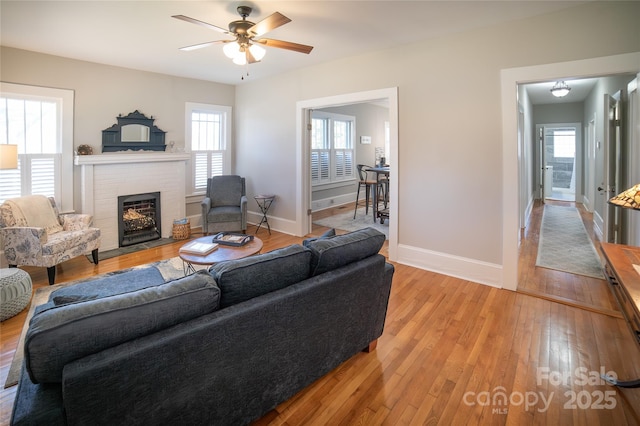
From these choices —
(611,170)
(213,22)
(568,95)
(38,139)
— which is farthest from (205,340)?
(568,95)

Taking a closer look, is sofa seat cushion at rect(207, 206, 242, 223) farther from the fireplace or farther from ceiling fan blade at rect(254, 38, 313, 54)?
ceiling fan blade at rect(254, 38, 313, 54)

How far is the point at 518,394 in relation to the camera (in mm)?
1959

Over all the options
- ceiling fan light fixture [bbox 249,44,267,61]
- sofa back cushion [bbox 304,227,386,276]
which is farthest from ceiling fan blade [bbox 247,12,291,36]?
sofa back cushion [bbox 304,227,386,276]

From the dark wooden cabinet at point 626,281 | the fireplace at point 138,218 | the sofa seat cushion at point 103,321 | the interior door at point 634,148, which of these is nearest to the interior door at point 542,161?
the interior door at point 634,148

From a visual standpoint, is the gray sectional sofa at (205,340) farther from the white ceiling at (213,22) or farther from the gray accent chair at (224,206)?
the gray accent chair at (224,206)

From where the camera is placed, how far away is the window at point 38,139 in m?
4.10

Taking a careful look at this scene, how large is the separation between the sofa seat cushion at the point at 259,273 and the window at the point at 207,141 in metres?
4.81

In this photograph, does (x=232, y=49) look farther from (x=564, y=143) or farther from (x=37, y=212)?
(x=564, y=143)

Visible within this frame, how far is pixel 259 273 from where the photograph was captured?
1658 millimetres

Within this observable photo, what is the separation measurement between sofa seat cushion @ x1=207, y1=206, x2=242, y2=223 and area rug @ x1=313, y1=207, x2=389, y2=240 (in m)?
1.81

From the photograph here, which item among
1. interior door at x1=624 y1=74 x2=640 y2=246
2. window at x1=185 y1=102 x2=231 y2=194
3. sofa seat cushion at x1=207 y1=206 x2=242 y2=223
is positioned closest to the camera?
interior door at x1=624 y1=74 x2=640 y2=246

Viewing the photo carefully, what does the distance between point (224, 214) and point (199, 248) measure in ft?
6.84

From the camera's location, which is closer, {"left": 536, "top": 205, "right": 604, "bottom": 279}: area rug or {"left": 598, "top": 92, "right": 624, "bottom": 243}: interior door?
{"left": 598, "top": 92, "right": 624, "bottom": 243}: interior door

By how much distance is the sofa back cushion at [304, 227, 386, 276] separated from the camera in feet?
6.30
